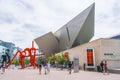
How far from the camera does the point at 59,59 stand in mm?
47719

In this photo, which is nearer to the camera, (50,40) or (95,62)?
(95,62)

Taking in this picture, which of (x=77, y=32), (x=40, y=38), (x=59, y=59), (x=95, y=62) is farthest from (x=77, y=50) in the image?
(x=40, y=38)

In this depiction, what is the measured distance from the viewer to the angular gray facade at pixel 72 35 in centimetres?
6205

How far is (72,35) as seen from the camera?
68625 millimetres

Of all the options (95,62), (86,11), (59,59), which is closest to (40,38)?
(86,11)

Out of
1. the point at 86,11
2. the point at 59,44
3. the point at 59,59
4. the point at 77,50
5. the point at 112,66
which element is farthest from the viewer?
the point at 59,44

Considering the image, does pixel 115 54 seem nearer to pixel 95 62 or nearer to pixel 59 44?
pixel 95 62

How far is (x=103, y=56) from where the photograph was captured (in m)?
30.6

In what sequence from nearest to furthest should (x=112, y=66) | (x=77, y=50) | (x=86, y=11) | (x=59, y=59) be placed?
1. (x=112, y=66)
2. (x=77, y=50)
3. (x=59, y=59)
4. (x=86, y=11)

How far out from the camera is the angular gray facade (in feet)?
204

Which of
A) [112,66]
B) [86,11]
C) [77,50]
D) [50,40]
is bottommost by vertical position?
[112,66]

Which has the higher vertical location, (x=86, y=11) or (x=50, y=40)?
(x=86, y=11)

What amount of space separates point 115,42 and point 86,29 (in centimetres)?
3281

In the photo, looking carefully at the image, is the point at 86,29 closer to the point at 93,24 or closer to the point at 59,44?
the point at 93,24
